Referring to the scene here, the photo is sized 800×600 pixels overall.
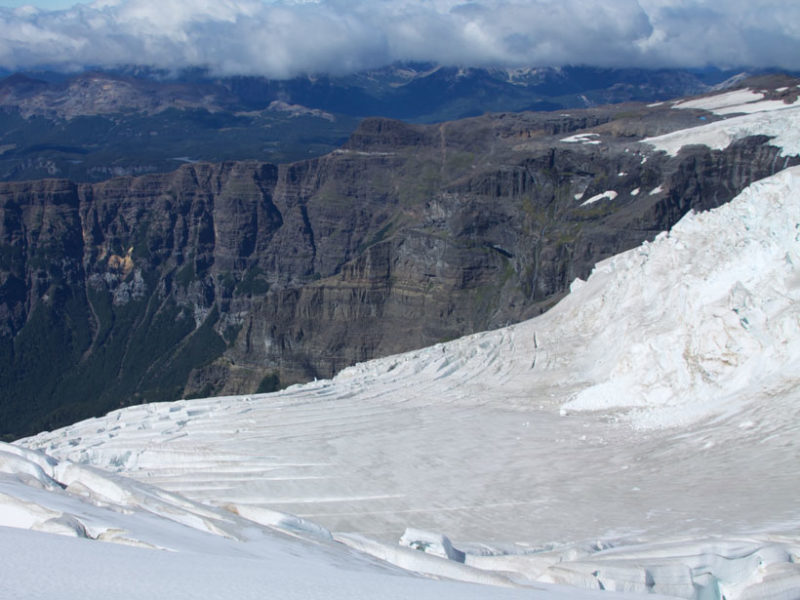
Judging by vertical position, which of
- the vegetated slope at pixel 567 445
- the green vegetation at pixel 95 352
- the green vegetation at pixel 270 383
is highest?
the vegetated slope at pixel 567 445

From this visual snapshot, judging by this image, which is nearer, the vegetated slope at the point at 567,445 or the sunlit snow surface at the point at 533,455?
the sunlit snow surface at the point at 533,455

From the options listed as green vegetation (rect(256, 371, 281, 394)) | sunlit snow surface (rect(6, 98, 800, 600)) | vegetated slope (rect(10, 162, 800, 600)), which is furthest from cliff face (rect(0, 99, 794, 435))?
sunlit snow surface (rect(6, 98, 800, 600))

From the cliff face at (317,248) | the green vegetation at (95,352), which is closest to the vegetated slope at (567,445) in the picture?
the cliff face at (317,248)

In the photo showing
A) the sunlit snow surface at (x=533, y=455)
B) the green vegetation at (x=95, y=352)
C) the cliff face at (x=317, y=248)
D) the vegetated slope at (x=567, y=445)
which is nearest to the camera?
the sunlit snow surface at (x=533, y=455)

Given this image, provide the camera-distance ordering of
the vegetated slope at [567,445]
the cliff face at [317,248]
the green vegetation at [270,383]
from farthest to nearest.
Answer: the green vegetation at [270,383]
the cliff face at [317,248]
the vegetated slope at [567,445]

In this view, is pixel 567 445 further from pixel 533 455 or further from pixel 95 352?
pixel 95 352

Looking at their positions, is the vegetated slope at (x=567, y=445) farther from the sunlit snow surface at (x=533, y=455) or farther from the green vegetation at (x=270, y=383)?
the green vegetation at (x=270, y=383)

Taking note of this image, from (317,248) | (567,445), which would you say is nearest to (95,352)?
(317,248)
